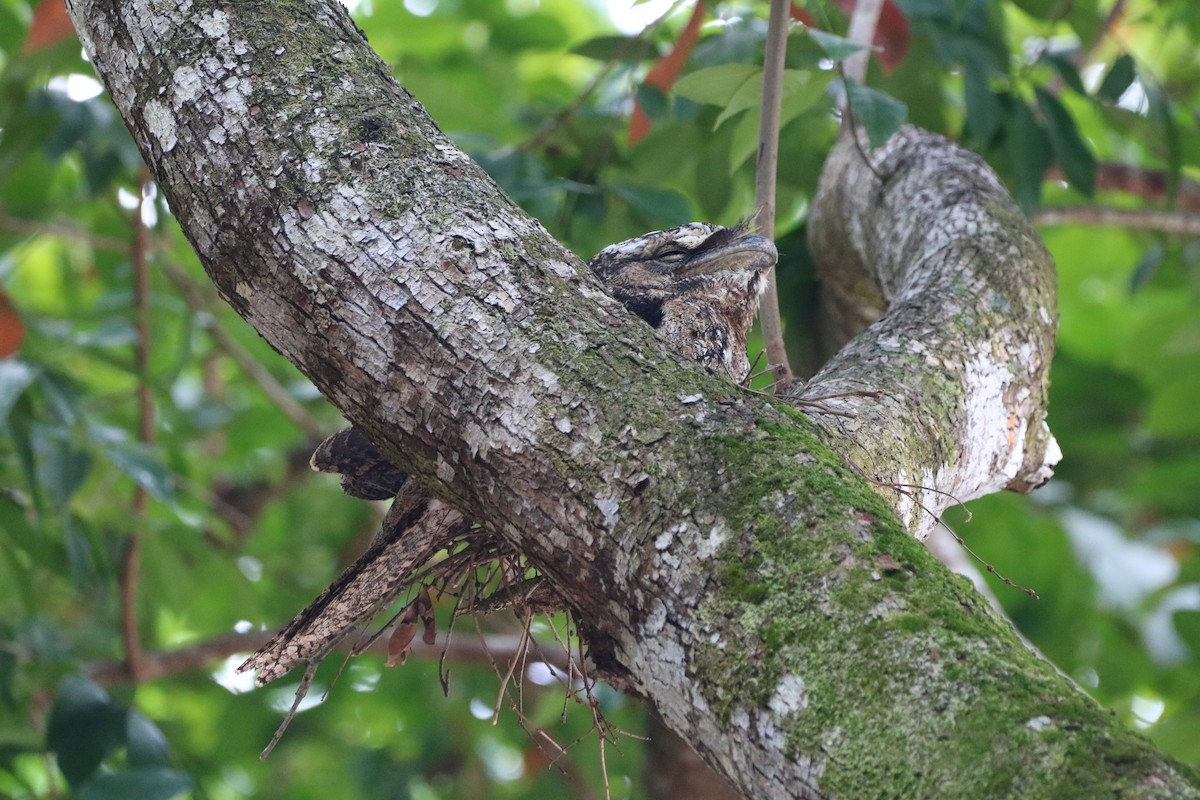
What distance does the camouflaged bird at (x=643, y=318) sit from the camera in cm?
198

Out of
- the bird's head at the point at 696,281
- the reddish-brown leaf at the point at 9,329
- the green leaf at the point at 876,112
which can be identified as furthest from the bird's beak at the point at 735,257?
the reddish-brown leaf at the point at 9,329

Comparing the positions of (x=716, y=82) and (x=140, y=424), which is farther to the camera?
(x=140, y=424)

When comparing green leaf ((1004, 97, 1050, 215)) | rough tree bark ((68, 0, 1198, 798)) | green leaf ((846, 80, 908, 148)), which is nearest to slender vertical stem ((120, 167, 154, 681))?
rough tree bark ((68, 0, 1198, 798))

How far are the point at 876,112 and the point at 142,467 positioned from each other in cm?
227

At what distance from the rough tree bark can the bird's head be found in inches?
27.6

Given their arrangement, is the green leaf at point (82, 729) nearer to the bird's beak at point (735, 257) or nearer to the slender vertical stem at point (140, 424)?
the slender vertical stem at point (140, 424)

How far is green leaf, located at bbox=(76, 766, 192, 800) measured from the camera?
2602mm

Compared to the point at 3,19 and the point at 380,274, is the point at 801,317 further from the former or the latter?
the point at 3,19

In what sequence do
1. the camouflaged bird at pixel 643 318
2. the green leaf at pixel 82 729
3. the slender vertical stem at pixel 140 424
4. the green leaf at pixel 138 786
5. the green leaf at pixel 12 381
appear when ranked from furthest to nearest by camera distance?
the slender vertical stem at pixel 140 424 → the green leaf at pixel 12 381 → the green leaf at pixel 82 729 → the green leaf at pixel 138 786 → the camouflaged bird at pixel 643 318

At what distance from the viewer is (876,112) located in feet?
8.17

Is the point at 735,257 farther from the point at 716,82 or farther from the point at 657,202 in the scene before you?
the point at 657,202

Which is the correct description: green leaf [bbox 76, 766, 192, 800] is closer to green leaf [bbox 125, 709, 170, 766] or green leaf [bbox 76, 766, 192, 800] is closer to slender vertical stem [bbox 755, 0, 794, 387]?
green leaf [bbox 125, 709, 170, 766]

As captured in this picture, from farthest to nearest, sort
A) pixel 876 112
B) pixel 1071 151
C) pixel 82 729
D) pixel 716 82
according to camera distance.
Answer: pixel 1071 151
pixel 82 729
pixel 876 112
pixel 716 82

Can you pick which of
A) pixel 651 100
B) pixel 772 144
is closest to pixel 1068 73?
pixel 651 100
